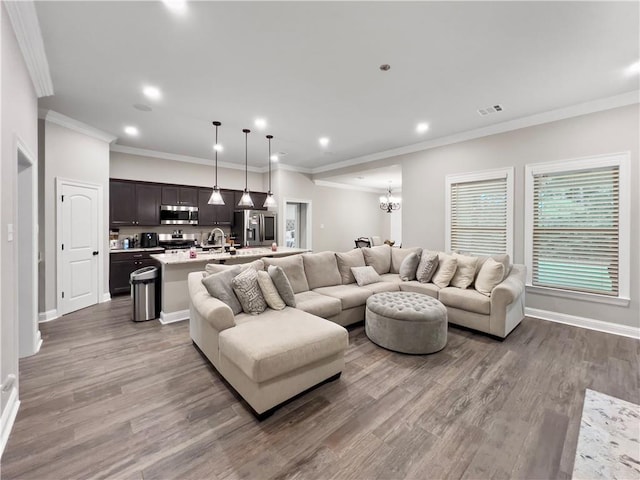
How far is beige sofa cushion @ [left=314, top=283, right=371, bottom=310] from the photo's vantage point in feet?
12.0

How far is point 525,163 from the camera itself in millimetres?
4215

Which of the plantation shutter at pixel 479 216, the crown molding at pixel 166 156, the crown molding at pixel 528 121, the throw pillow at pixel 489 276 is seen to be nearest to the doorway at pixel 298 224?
the crown molding at pixel 166 156

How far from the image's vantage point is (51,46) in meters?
2.53

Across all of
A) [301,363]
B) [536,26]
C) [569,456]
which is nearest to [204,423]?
[301,363]

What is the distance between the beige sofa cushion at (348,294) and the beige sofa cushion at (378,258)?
884 millimetres

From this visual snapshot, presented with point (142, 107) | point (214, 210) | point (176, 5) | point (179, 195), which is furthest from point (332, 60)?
point (214, 210)

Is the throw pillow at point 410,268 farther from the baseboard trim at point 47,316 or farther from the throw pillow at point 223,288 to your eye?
the baseboard trim at point 47,316

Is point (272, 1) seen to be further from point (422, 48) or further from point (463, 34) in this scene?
point (463, 34)

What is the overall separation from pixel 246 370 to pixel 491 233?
4.41m

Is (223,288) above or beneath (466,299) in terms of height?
above

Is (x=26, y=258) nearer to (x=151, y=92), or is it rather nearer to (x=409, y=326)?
(x=151, y=92)

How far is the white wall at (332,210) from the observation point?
296 inches

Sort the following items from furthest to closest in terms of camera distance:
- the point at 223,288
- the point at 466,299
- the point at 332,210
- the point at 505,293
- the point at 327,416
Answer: the point at 332,210 → the point at 466,299 → the point at 505,293 → the point at 223,288 → the point at 327,416

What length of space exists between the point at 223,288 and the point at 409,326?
1963 mm
